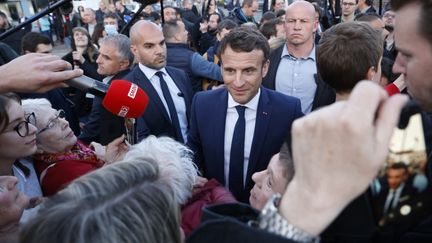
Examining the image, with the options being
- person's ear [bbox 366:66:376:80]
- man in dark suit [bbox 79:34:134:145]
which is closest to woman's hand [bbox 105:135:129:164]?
man in dark suit [bbox 79:34:134:145]

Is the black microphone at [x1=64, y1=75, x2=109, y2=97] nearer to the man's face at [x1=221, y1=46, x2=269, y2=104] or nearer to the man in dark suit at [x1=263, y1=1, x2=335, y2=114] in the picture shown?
the man's face at [x1=221, y1=46, x2=269, y2=104]

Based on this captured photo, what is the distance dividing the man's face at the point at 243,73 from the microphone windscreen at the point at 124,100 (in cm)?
51

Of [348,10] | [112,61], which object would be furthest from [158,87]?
[348,10]

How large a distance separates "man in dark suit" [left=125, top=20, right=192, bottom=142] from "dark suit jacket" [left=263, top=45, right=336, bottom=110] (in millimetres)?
650

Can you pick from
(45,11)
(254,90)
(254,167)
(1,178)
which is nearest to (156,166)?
(1,178)

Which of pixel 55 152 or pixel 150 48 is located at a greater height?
pixel 150 48

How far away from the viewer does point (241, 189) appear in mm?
2102

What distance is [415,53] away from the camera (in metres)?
0.98

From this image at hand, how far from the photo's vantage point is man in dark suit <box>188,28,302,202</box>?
206 centimetres

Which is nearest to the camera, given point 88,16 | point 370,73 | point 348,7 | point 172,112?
point 370,73

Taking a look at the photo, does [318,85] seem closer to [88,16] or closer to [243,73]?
[243,73]

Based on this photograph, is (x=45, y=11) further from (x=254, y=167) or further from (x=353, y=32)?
(x=353, y=32)

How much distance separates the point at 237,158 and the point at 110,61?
1.79 metres

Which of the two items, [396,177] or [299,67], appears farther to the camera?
[299,67]
